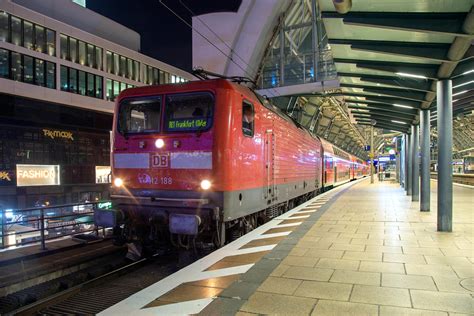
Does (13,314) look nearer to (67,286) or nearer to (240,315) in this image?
(67,286)

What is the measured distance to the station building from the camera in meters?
30.0

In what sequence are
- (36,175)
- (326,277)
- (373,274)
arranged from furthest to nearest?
1. (36,175)
2. (373,274)
3. (326,277)

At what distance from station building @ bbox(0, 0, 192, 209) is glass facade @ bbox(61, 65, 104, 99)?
0.09 meters

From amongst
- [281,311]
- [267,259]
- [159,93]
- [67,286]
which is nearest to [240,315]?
[281,311]

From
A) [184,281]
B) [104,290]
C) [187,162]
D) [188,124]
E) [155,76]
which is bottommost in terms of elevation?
[104,290]

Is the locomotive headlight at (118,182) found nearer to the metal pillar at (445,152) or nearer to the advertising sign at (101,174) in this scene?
the metal pillar at (445,152)

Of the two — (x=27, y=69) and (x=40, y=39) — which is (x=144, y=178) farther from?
(x=40, y=39)

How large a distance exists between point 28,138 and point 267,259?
3038 cm

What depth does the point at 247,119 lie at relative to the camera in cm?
781

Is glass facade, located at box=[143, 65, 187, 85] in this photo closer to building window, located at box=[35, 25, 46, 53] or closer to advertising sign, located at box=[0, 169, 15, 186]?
building window, located at box=[35, 25, 46, 53]

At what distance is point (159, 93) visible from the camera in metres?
7.67

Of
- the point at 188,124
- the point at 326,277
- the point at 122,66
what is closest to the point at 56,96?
the point at 122,66

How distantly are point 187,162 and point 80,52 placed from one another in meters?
33.3

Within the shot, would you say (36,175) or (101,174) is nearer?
(36,175)
